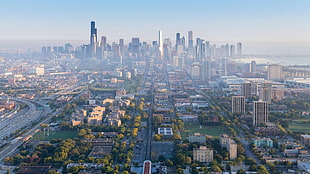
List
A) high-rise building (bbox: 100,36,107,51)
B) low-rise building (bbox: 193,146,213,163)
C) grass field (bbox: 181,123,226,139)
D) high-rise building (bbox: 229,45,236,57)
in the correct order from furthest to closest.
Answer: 1. high-rise building (bbox: 229,45,236,57)
2. high-rise building (bbox: 100,36,107,51)
3. grass field (bbox: 181,123,226,139)
4. low-rise building (bbox: 193,146,213,163)

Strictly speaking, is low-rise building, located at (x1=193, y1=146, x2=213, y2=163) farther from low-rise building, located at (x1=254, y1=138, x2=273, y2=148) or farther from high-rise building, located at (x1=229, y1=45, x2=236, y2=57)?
high-rise building, located at (x1=229, y1=45, x2=236, y2=57)

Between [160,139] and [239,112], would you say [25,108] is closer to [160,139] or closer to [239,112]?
[160,139]

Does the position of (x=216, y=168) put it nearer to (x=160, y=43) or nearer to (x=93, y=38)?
(x=93, y=38)

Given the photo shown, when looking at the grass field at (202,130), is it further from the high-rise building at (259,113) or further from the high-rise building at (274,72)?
the high-rise building at (274,72)

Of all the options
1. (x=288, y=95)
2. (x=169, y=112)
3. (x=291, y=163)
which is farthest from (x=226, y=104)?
(x=291, y=163)

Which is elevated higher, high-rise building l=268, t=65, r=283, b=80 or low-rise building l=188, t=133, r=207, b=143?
high-rise building l=268, t=65, r=283, b=80

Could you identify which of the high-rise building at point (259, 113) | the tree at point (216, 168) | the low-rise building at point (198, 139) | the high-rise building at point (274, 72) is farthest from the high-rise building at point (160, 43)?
the tree at point (216, 168)

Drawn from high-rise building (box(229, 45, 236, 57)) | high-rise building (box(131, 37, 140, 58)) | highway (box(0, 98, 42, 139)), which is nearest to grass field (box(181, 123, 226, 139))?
highway (box(0, 98, 42, 139))

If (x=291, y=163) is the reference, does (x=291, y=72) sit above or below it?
above

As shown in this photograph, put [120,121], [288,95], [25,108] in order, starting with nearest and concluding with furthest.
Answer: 1. [120,121]
2. [25,108]
3. [288,95]
